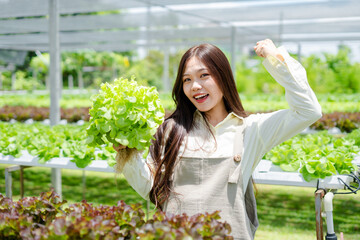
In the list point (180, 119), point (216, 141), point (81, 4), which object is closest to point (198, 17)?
point (81, 4)

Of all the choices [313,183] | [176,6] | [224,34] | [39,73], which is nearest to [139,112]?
[313,183]

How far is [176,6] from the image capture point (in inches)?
290

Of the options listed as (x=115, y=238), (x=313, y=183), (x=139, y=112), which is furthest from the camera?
(x=313, y=183)

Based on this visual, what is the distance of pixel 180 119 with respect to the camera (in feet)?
6.79

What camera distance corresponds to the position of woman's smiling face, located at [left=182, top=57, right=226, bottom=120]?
1.97m

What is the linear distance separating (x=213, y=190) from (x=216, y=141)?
9.5 inches

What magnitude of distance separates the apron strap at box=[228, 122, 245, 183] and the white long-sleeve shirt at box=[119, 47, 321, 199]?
22 millimetres

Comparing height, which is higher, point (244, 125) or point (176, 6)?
point (176, 6)

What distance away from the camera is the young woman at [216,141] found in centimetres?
182

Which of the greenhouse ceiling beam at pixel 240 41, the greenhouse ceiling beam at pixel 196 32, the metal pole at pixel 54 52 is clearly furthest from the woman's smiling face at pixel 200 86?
the greenhouse ceiling beam at pixel 240 41

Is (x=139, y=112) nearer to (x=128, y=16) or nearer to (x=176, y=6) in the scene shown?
(x=176, y=6)

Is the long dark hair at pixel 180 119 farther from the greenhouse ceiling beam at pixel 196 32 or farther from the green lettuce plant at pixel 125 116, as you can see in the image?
the greenhouse ceiling beam at pixel 196 32

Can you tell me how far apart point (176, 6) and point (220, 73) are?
5636 mm

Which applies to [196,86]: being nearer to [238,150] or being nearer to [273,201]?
[238,150]
